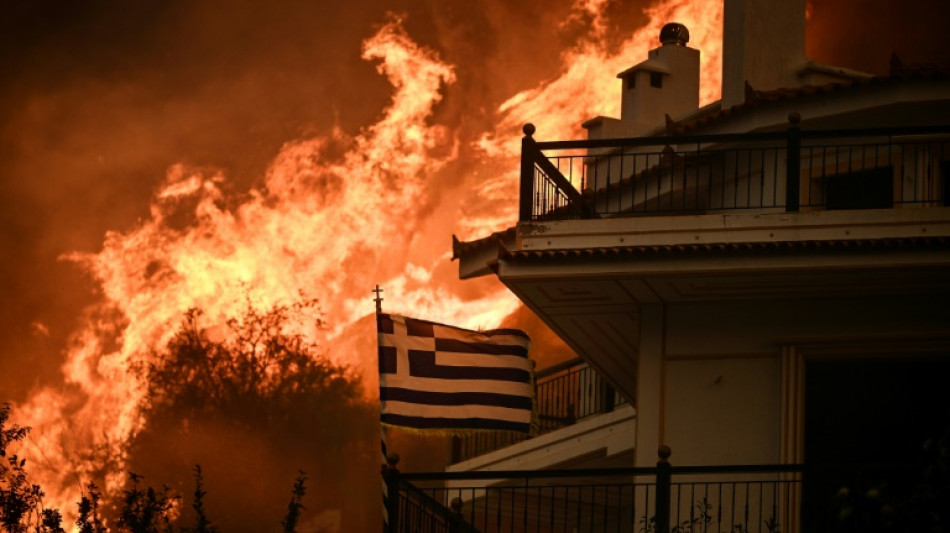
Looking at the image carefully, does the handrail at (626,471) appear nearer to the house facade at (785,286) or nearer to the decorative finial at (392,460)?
the decorative finial at (392,460)

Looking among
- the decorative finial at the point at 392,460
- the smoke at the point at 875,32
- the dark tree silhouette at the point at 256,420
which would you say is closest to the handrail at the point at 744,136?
the decorative finial at the point at 392,460

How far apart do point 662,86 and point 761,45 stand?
452 cm

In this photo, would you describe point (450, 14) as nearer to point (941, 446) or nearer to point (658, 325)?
point (658, 325)

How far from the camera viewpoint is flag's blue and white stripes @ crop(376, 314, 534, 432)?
19531 mm

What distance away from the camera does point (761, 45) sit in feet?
82.8

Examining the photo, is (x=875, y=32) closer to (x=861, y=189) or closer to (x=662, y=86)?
(x=662, y=86)

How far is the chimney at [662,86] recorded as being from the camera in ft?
Result: 96.6

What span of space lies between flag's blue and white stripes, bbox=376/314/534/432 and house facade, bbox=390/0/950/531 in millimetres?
802

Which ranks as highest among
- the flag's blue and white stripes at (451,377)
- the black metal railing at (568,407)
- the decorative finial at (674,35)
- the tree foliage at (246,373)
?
the decorative finial at (674,35)

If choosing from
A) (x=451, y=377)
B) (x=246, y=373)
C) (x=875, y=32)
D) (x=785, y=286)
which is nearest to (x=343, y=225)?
(x=246, y=373)

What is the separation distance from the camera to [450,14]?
140ft

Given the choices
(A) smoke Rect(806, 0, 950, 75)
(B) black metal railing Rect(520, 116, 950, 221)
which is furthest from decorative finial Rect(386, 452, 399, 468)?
→ (A) smoke Rect(806, 0, 950, 75)

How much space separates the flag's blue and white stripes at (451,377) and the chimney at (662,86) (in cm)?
952

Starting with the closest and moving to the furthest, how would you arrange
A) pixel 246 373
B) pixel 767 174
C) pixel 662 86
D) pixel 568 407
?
1. pixel 767 174
2. pixel 568 407
3. pixel 662 86
4. pixel 246 373
